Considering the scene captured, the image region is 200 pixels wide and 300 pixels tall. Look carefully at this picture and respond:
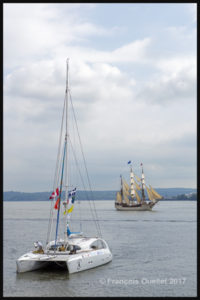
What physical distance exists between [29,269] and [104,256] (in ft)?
21.1

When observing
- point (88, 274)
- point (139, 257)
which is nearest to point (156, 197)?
point (139, 257)

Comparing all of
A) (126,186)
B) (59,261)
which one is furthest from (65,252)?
(126,186)

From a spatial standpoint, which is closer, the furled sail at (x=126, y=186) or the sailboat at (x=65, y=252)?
the sailboat at (x=65, y=252)

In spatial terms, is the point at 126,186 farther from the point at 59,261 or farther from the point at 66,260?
the point at 66,260

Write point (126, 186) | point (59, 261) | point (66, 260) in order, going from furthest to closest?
point (126, 186) → point (59, 261) → point (66, 260)

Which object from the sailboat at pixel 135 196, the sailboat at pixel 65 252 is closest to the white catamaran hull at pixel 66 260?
the sailboat at pixel 65 252

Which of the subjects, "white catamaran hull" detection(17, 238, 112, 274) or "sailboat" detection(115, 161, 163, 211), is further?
"sailboat" detection(115, 161, 163, 211)

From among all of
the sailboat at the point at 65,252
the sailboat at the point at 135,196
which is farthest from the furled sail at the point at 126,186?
the sailboat at the point at 65,252

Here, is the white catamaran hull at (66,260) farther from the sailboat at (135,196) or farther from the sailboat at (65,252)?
the sailboat at (135,196)

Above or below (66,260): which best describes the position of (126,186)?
below

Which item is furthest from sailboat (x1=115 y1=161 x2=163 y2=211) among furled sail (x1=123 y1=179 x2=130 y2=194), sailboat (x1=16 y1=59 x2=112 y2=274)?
sailboat (x1=16 y1=59 x2=112 y2=274)

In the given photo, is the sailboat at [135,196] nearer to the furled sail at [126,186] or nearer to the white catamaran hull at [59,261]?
the furled sail at [126,186]

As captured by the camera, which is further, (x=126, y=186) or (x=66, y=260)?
(x=126, y=186)

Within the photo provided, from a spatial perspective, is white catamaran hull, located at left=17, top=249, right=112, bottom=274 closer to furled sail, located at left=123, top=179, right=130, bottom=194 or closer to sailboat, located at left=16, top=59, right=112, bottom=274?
sailboat, located at left=16, top=59, right=112, bottom=274
